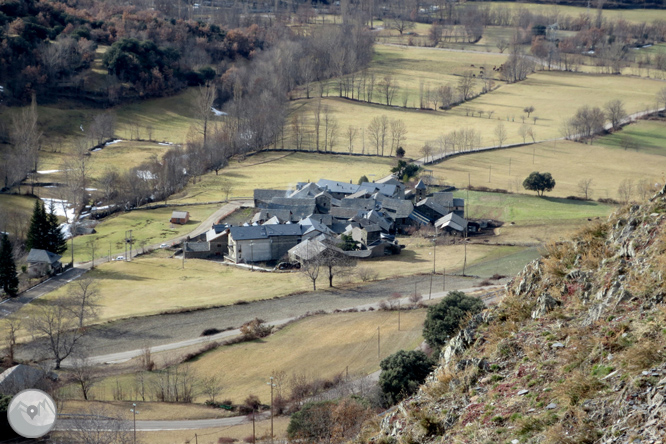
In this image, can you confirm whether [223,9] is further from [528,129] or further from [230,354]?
[230,354]

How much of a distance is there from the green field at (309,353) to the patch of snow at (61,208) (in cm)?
4134

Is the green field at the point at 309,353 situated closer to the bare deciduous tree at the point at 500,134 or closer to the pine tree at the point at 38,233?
the pine tree at the point at 38,233

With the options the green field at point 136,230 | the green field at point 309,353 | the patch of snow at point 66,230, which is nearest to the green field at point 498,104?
the green field at point 136,230

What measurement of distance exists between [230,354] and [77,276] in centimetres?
2272

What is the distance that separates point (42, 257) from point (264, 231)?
60.0 feet

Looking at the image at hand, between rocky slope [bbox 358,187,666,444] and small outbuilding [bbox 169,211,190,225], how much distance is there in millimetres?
59630

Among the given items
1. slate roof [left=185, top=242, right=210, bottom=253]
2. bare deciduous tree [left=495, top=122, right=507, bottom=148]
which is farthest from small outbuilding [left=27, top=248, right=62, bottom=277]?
bare deciduous tree [left=495, top=122, right=507, bottom=148]

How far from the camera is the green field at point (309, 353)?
115 feet

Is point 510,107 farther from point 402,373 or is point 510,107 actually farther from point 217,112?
point 402,373

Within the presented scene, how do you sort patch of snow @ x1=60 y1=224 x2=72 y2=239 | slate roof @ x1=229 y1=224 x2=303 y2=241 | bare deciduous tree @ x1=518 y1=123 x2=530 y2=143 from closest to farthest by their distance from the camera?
slate roof @ x1=229 y1=224 x2=303 y2=241 → patch of snow @ x1=60 y1=224 x2=72 y2=239 → bare deciduous tree @ x1=518 y1=123 x2=530 y2=143

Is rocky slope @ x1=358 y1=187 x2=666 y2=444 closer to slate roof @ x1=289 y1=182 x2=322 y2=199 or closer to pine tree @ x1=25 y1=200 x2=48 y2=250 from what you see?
pine tree @ x1=25 y1=200 x2=48 y2=250

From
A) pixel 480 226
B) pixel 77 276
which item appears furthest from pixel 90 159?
pixel 480 226

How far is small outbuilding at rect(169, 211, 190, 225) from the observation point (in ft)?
237

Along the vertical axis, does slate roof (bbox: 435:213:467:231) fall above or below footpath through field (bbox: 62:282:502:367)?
above
